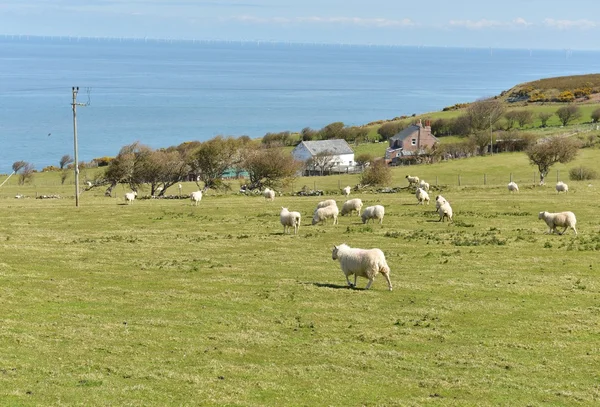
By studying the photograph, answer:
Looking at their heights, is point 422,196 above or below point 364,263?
above

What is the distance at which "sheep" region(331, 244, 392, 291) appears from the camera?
24922mm

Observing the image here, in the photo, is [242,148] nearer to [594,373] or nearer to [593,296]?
[593,296]


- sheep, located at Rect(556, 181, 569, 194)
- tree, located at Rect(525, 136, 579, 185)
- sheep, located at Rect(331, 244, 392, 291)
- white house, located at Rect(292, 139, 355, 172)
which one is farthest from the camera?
white house, located at Rect(292, 139, 355, 172)

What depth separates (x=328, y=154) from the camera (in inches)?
4284

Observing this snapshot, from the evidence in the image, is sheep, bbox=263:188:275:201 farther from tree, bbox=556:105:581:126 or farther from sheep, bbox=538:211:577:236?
tree, bbox=556:105:581:126

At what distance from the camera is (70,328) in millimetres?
20453

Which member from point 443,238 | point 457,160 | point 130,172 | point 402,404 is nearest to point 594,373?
point 402,404

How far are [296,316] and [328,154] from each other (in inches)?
3437

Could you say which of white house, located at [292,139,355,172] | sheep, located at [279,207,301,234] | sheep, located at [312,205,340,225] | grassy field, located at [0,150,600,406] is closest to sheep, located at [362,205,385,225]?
grassy field, located at [0,150,600,406]

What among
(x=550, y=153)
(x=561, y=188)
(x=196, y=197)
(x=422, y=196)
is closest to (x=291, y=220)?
(x=422, y=196)

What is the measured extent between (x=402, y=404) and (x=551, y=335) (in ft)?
24.0

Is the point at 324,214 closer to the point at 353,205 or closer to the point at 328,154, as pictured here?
the point at 353,205

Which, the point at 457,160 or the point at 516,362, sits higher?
the point at 457,160

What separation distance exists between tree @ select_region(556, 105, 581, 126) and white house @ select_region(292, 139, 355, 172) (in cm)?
4289
